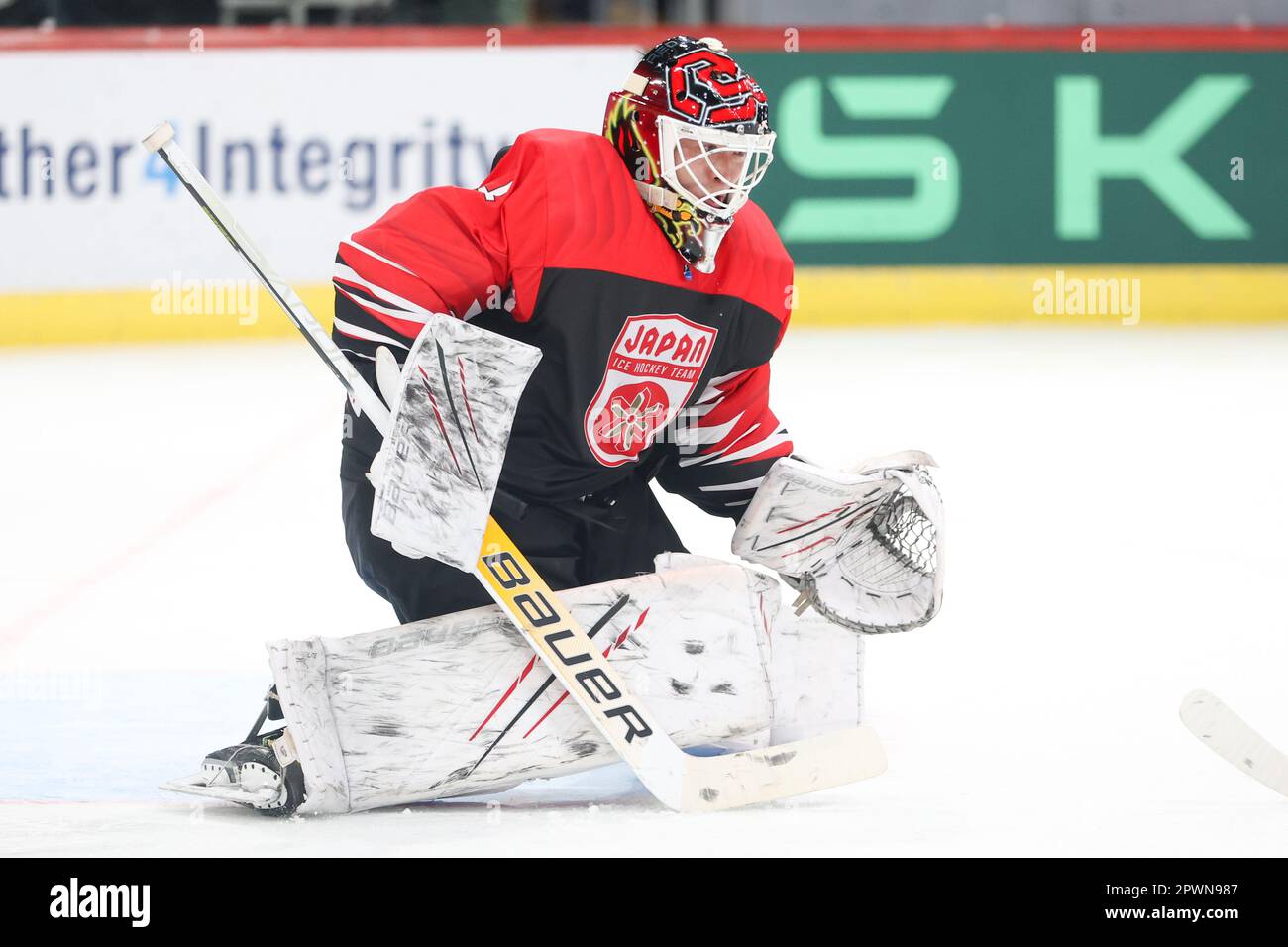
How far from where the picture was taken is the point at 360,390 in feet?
8.80

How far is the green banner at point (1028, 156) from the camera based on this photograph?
8.21m

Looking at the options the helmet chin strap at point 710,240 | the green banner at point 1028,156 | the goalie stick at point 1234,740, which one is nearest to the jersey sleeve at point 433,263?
the helmet chin strap at point 710,240

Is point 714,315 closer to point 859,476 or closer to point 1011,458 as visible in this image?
point 859,476

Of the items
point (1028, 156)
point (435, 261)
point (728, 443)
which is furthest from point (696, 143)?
point (1028, 156)

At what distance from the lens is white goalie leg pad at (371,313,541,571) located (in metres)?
2.56

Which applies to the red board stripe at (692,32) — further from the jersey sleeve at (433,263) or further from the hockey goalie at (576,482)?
the jersey sleeve at (433,263)

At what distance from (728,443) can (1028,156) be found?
18.4 ft

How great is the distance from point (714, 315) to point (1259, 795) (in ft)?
3.72

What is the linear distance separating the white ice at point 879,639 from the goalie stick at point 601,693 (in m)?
0.05

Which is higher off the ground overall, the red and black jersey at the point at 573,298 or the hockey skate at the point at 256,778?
the red and black jersey at the point at 573,298

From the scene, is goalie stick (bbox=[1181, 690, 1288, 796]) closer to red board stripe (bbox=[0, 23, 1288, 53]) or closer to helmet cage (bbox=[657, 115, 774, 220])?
helmet cage (bbox=[657, 115, 774, 220])

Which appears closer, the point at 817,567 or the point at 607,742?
the point at 607,742

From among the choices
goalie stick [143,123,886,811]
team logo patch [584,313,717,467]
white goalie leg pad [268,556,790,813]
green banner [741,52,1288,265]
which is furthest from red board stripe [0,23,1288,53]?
white goalie leg pad [268,556,790,813]
